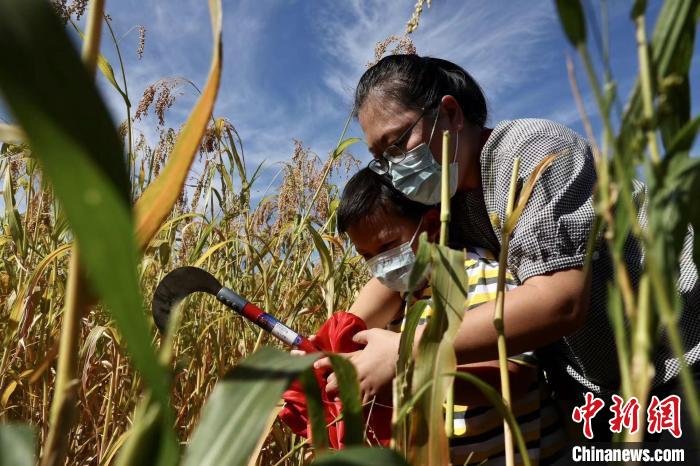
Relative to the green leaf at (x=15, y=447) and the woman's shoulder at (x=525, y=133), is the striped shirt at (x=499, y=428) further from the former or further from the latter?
the green leaf at (x=15, y=447)

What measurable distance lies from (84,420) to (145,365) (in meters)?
1.12

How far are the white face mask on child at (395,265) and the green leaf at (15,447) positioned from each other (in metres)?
1.07

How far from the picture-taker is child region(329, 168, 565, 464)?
98cm

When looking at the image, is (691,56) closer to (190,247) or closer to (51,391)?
(51,391)

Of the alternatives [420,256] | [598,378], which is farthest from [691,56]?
[598,378]

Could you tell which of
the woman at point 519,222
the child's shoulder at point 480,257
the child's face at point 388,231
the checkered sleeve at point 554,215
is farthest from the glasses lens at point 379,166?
the checkered sleeve at point 554,215

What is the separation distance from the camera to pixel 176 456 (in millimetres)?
153

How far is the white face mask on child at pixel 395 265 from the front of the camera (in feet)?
4.03

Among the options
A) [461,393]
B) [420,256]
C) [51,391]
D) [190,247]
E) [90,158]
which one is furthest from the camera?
[190,247]

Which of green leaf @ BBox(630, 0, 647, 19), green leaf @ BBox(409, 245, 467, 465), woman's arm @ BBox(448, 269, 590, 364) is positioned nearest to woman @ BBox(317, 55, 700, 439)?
woman's arm @ BBox(448, 269, 590, 364)

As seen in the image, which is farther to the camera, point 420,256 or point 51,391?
point 51,391

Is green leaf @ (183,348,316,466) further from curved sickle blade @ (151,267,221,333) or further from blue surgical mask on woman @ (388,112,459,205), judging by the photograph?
blue surgical mask on woman @ (388,112,459,205)

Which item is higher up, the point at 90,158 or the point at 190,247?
the point at 190,247

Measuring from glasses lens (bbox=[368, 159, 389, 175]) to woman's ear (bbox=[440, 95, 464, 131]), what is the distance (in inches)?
7.1
